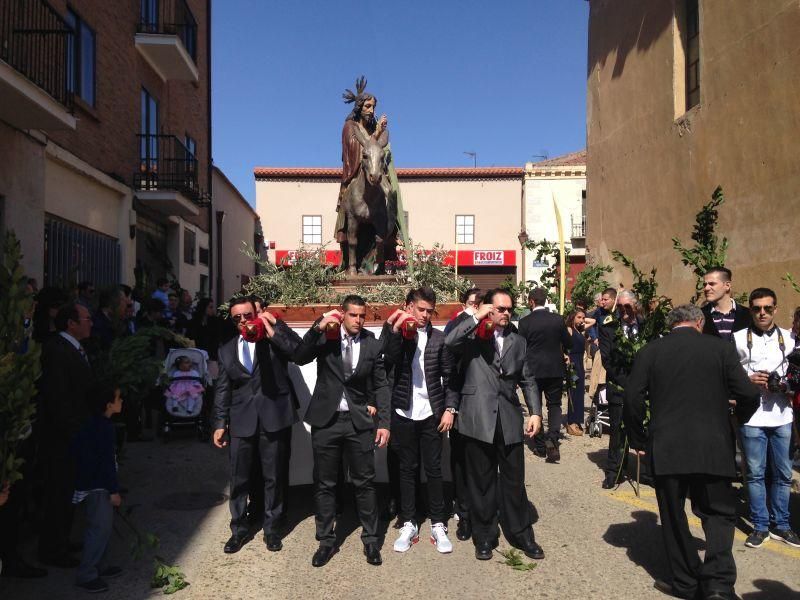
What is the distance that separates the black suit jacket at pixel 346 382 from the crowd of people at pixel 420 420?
0.01 metres

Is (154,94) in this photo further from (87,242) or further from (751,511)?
(751,511)

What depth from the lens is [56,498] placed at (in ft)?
15.0

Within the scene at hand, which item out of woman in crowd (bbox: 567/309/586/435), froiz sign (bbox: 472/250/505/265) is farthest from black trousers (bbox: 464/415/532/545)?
froiz sign (bbox: 472/250/505/265)

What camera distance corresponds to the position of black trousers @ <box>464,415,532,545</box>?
4953mm

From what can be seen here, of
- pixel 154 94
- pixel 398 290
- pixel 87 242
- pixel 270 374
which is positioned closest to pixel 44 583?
pixel 270 374

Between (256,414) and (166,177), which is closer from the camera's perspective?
(256,414)

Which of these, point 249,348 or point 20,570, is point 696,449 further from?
point 20,570

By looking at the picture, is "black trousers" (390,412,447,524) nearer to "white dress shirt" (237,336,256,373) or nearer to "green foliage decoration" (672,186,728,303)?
"white dress shirt" (237,336,256,373)

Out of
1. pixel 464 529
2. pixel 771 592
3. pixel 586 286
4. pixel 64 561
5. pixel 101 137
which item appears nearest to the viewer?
pixel 771 592

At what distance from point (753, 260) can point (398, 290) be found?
22.0ft

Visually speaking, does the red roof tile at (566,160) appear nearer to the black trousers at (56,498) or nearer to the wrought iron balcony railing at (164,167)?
the wrought iron balcony railing at (164,167)

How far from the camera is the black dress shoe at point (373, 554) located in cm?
470

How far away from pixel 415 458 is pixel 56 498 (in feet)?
8.14

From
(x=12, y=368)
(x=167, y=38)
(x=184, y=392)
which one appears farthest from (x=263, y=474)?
(x=167, y=38)
